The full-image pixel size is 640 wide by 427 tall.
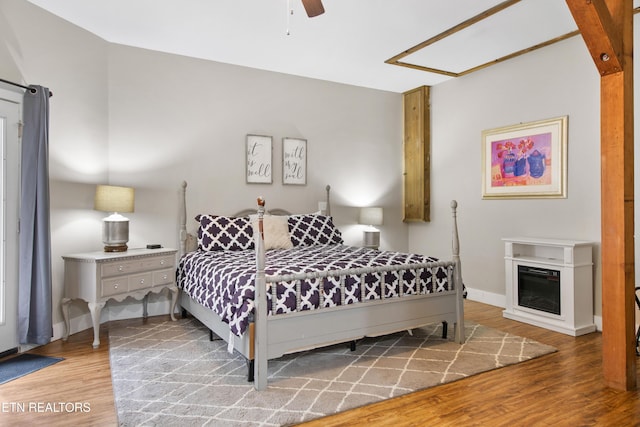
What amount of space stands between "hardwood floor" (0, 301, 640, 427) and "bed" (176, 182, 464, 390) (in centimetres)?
60

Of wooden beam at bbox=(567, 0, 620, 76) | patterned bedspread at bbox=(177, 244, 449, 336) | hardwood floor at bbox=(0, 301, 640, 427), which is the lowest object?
hardwood floor at bbox=(0, 301, 640, 427)

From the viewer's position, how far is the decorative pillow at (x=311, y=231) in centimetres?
447

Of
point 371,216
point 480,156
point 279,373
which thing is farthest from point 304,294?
point 480,156

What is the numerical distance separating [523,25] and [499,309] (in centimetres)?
285

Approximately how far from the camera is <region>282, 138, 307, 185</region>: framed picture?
199 inches

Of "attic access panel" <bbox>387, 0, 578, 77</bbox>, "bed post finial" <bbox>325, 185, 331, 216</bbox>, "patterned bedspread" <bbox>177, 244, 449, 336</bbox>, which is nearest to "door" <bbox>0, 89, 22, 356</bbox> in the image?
"patterned bedspread" <bbox>177, 244, 449, 336</bbox>

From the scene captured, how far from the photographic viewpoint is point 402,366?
114 inches

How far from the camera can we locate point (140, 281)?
371 centimetres

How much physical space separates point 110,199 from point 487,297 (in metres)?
4.13

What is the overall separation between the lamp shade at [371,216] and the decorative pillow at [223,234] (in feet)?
5.54

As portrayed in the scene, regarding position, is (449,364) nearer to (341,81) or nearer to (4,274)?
(4,274)

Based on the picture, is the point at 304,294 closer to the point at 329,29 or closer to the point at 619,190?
the point at 619,190

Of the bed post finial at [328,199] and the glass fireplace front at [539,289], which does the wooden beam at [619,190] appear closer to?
the glass fireplace front at [539,289]

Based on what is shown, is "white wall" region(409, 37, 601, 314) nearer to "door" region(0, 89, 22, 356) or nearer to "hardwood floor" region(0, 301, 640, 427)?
"hardwood floor" region(0, 301, 640, 427)
